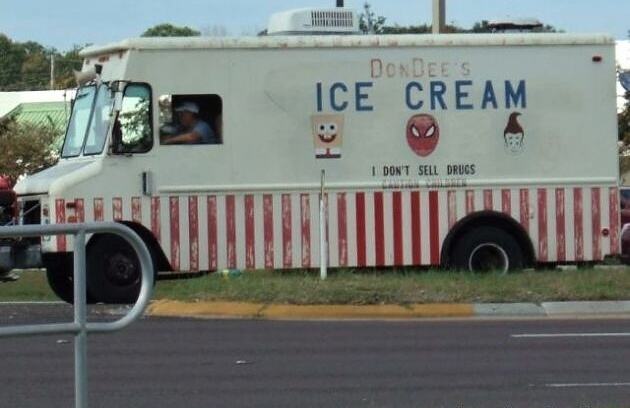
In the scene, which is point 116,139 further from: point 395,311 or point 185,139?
point 395,311

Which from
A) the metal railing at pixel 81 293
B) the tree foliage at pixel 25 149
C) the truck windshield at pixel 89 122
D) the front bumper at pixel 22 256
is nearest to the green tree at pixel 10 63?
the tree foliage at pixel 25 149

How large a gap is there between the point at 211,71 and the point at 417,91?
2588mm

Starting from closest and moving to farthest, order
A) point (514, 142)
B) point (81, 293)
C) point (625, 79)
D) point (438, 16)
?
point (81, 293), point (514, 142), point (625, 79), point (438, 16)

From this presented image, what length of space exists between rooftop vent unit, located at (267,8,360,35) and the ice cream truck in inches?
1.8

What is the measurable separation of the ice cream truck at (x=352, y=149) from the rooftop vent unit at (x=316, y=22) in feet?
0.15

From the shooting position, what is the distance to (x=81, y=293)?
589cm

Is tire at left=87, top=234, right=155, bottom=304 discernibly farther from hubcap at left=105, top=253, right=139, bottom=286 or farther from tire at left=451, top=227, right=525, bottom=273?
tire at left=451, top=227, right=525, bottom=273

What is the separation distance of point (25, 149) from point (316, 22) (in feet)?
98.1

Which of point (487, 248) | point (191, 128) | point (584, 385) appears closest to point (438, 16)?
point (487, 248)

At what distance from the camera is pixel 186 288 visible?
15.5 metres

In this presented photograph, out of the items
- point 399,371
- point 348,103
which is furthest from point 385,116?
point 399,371

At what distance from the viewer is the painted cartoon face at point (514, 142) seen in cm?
1631

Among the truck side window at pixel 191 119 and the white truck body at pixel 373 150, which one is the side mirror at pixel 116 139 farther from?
Answer: the truck side window at pixel 191 119

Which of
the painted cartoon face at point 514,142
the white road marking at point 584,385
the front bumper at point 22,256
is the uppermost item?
the painted cartoon face at point 514,142
